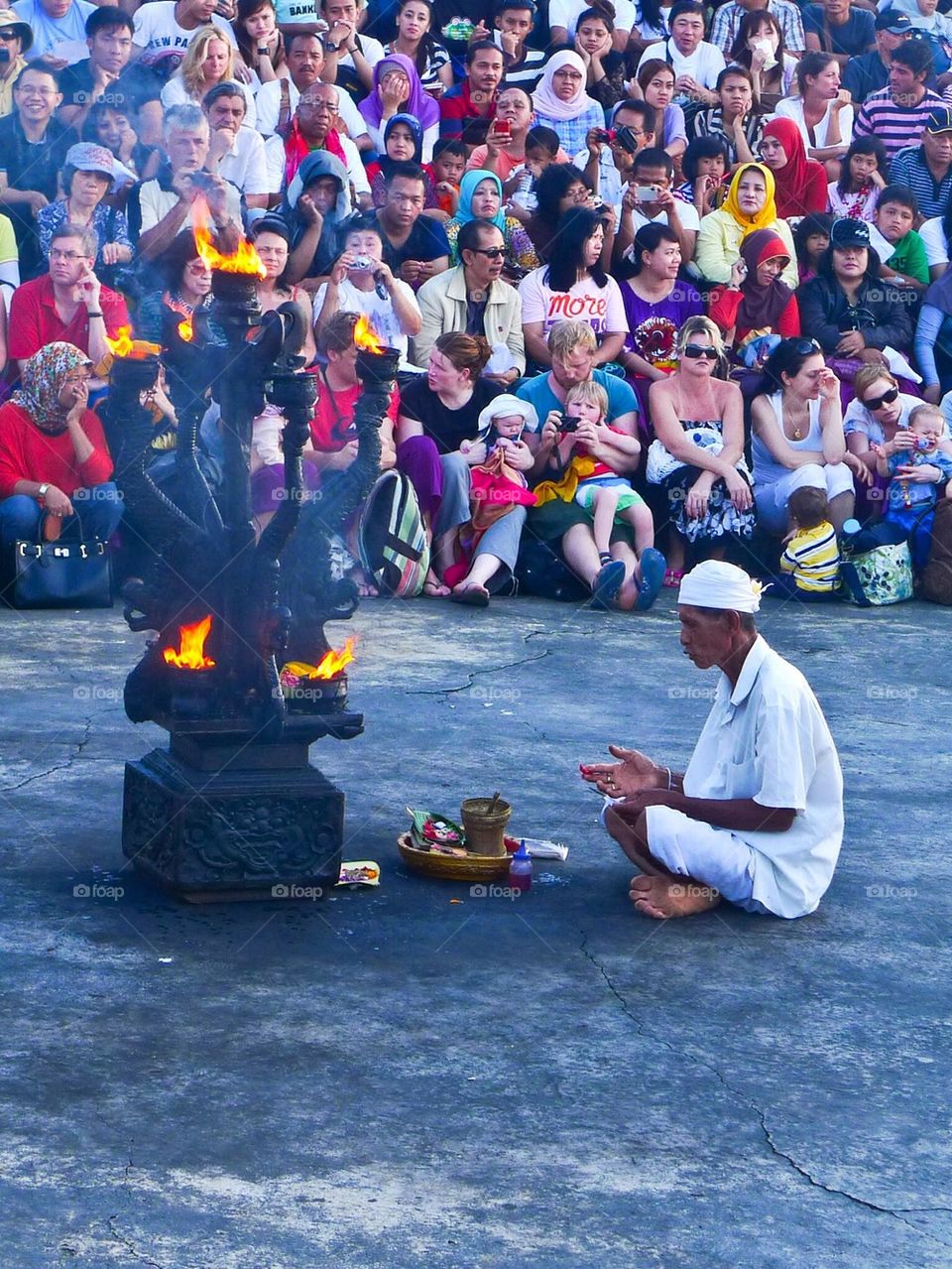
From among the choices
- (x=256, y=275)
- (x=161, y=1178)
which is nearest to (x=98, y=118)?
(x=256, y=275)

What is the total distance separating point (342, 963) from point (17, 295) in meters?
6.24

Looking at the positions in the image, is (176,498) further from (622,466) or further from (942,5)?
(942,5)

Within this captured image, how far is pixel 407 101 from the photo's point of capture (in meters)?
13.2

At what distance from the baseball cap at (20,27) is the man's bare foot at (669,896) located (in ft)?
26.3

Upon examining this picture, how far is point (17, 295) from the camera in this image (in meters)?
10.7

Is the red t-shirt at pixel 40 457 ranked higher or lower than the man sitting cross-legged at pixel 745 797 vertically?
higher

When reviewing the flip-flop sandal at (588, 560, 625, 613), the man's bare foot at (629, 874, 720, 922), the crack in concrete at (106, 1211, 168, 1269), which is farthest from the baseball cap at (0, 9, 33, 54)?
the crack in concrete at (106, 1211, 168, 1269)

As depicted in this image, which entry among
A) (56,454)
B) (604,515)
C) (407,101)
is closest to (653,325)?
(604,515)

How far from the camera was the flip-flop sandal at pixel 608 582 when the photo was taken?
10742mm

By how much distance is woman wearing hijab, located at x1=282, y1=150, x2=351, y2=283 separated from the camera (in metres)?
11.4

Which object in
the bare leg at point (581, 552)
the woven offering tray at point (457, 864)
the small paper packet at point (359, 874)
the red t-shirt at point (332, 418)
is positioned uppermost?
the red t-shirt at point (332, 418)

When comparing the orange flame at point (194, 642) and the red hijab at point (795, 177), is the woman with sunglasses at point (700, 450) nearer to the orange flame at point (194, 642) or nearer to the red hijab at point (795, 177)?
the red hijab at point (795, 177)

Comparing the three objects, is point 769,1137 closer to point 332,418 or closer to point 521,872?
point 521,872

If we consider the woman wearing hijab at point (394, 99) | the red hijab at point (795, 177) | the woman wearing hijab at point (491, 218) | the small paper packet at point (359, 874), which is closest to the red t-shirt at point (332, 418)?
the woman wearing hijab at point (491, 218)
